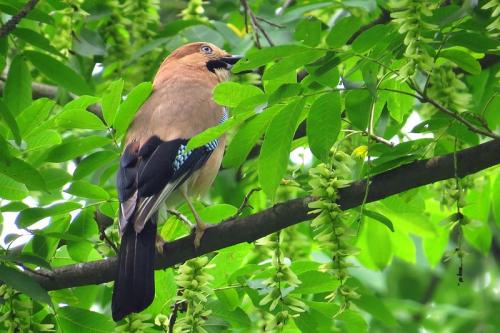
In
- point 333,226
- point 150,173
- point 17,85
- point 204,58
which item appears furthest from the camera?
point 204,58

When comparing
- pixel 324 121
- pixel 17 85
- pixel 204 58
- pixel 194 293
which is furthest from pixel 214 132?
pixel 204 58

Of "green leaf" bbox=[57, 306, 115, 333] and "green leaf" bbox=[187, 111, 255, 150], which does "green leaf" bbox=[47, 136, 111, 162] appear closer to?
"green leaf" bbox=[57, 306, 115, 333]

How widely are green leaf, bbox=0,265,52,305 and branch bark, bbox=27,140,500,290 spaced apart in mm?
472

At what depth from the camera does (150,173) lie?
4.63 metres

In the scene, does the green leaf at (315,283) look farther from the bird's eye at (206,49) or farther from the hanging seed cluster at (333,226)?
the bird's eye at (206,49)

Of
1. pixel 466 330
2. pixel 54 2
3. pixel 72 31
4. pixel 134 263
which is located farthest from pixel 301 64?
pixel 466 330

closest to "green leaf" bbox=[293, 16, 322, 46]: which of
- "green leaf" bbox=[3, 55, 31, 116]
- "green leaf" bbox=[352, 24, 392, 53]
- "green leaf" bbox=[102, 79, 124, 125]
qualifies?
"green leaf" bbox=[352, 24, 392, 53]

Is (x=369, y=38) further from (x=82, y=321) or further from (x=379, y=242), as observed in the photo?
(x=379, y=242)

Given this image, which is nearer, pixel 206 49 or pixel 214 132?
pixel 214 132

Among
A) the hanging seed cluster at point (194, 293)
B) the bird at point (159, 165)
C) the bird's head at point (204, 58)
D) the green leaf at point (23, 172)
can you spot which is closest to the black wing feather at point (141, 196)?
the bird at point (159, 165)

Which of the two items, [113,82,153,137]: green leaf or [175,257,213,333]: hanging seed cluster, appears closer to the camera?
[175,257,213,333]: hanging seed cluster

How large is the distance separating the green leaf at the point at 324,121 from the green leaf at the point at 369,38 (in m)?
0.20

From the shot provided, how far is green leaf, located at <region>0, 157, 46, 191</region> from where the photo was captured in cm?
369

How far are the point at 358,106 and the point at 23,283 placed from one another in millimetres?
1420
